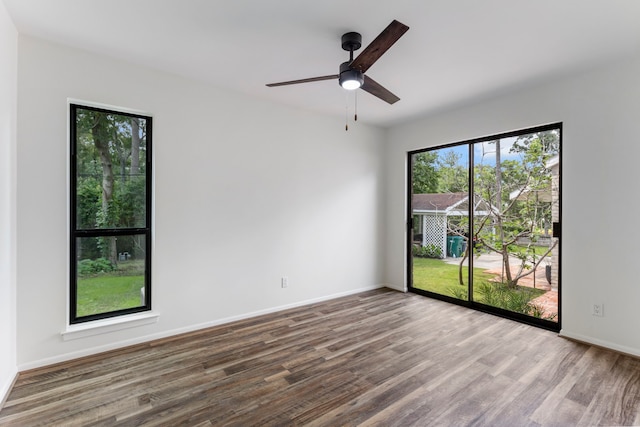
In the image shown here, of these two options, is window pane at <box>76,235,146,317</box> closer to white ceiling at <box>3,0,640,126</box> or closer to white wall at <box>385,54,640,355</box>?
white ceiling at <box>3,0,640,126</box>

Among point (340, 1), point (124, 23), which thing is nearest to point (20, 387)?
point (124, 23)

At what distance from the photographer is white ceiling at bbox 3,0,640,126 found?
6.38 feet

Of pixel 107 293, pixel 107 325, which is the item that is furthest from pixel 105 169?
pixel 107 325

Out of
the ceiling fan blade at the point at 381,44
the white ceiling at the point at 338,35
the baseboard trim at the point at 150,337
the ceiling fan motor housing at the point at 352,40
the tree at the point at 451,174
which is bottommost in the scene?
the baseboard trim at the point at 150,337

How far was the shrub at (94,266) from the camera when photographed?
2582 mm

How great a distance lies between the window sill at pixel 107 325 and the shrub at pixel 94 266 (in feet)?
1.41

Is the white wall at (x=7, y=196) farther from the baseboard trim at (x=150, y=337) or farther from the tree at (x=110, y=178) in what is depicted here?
the tree at (x=110, y=178)

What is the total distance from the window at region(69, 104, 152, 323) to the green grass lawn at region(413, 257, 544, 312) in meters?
3.53

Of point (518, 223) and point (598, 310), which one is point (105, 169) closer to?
point (518, 223)

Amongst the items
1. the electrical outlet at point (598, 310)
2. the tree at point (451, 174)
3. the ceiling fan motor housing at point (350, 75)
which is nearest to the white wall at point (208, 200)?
the tree at point (451, 174)

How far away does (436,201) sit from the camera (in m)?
4.29

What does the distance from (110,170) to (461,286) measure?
13.8 feet

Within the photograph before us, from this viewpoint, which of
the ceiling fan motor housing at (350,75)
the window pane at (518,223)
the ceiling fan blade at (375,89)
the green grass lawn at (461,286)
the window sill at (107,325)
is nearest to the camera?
the ceiling fan motor housing at (350,75)

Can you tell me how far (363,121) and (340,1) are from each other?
8.46 ft
